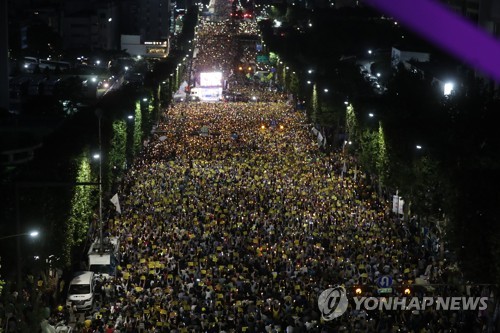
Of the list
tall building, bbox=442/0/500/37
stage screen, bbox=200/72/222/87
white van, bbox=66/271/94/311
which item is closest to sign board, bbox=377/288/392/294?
white van, bbox=66/271/94/311

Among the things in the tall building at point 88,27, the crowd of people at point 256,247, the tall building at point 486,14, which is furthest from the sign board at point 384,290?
the tall building at point 88,27

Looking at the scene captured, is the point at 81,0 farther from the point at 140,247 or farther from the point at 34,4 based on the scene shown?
the point at 140,247

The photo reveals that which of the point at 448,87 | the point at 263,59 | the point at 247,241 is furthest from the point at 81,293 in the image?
the point at 263,59

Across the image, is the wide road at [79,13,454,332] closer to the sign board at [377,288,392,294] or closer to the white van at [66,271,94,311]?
the white van at [66,271,94,311]

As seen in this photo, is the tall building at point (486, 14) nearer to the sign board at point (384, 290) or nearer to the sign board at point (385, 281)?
the sign board at point (384, 290)

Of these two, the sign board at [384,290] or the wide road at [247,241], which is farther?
the wide road at [247,241]

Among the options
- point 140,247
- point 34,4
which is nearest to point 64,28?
point 34,4

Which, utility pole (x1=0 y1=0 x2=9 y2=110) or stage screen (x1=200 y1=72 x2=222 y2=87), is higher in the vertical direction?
utility pole (x1=0 y1=0 x2=9 y2=110)
